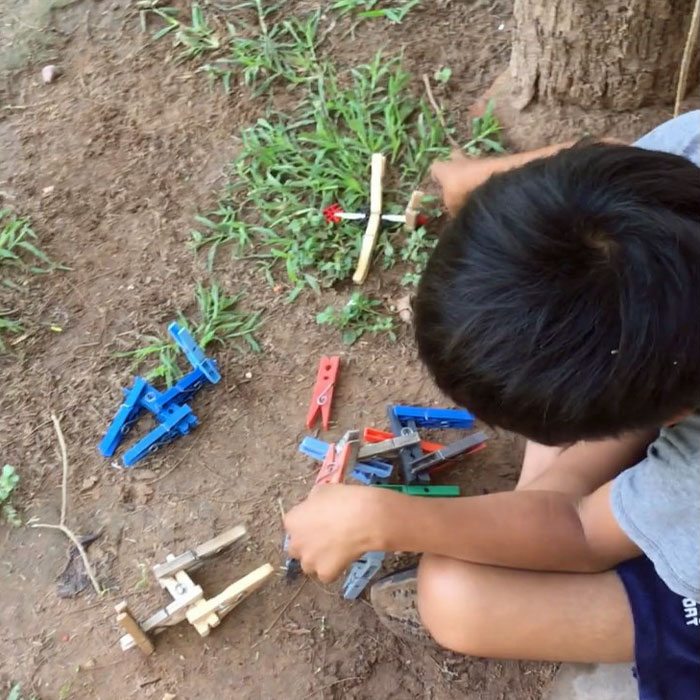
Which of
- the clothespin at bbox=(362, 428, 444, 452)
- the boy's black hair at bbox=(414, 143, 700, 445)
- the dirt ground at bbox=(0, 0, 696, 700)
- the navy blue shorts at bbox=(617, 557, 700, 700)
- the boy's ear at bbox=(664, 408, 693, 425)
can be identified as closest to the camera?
the boy's black hair at bbox=(414, 143, 700, 445)

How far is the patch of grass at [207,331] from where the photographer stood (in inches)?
75.2

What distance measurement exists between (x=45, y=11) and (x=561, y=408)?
6.82ft

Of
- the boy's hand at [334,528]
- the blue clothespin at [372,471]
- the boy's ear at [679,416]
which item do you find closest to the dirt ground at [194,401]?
the blue clothespin at [372,471]

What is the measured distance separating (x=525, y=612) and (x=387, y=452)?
1.34ft

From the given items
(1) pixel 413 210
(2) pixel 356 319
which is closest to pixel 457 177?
(1) pixel 413 210

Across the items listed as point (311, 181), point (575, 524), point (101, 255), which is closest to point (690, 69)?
point (311, 181)

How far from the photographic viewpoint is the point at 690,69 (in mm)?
2018

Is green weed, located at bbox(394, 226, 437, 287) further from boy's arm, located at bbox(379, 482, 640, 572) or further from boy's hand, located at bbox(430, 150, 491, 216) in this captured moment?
boy's arm, located at bbox(379, 482, 640, 572)

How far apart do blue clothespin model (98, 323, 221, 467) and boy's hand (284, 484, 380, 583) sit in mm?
445

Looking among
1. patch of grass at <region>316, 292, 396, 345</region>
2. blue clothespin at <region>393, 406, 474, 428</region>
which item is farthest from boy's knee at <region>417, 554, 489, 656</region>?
patch of grass at <region>316, 292, 396, 345</region>

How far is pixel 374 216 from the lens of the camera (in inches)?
79.6

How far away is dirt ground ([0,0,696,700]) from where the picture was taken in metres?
1.62

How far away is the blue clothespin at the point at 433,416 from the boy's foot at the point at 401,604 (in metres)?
0.32

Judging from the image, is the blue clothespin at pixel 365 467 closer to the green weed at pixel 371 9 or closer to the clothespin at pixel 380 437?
the clothespin at pixel 380 437
